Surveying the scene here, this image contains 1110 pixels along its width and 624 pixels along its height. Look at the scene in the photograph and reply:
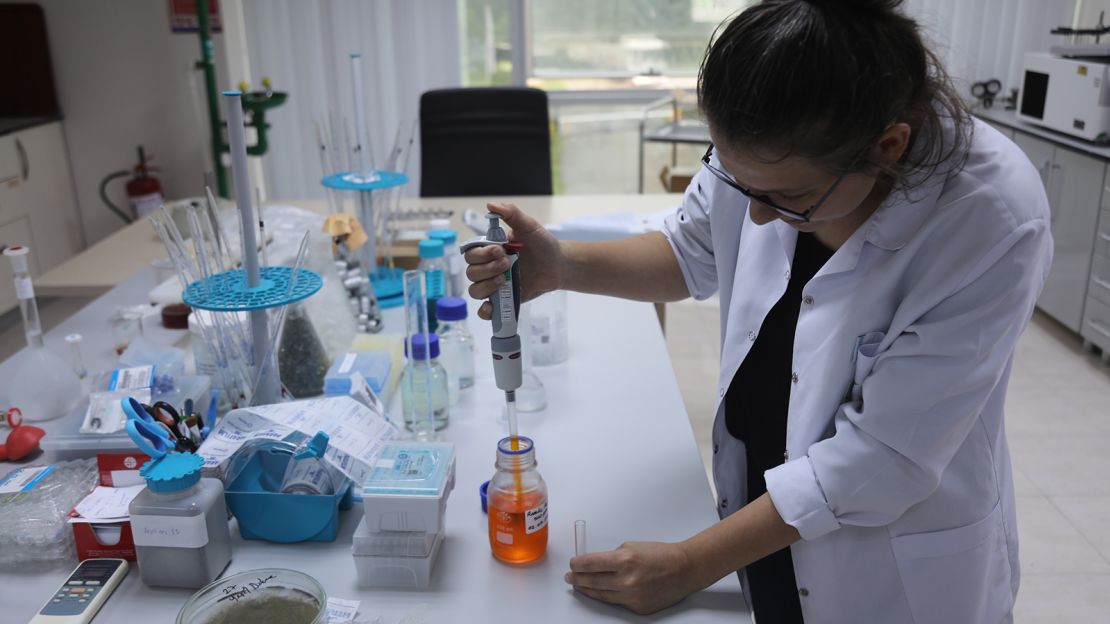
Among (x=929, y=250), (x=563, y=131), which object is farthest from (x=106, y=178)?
(x=929, y=250)

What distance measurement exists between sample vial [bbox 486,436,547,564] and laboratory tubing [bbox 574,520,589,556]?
4 cm

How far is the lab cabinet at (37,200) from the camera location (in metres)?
3.88

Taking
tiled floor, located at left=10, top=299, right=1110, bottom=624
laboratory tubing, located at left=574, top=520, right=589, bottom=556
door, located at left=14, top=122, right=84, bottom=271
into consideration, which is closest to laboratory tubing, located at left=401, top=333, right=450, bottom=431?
laboratory tubing, located at left=574, top=520, right=589, bottom=556

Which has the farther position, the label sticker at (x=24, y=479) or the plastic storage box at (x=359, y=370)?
the plastic storage box at (x=359, y=370)

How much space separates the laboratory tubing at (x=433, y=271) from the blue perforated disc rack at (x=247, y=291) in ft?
1.17

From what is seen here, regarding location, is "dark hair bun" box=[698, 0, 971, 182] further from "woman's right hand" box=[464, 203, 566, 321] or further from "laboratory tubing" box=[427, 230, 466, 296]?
"laboratory tubing" box=[427, 230, 466, 296]

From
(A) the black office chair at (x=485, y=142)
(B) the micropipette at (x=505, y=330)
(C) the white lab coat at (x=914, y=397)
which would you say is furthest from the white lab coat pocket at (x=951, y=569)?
(A) the black office chair at (x=485, y=142)

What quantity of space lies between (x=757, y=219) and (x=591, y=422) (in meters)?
0.54

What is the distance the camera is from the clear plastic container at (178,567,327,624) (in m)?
0.95

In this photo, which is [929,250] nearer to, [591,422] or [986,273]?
[986,273]

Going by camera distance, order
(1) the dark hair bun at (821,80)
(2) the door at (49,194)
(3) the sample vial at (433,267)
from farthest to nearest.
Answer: (2) the door at (49,194) < (3) the sample vial at (433,267) < (1) the dark hair bun at (821,80)

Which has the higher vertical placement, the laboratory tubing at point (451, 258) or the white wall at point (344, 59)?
the white wall at point (344, 59)

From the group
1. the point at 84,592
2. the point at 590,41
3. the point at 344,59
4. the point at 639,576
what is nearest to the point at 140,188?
the point at 344,59

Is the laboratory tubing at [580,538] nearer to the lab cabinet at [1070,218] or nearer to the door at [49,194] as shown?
the lab cabinet at [1070,218]
